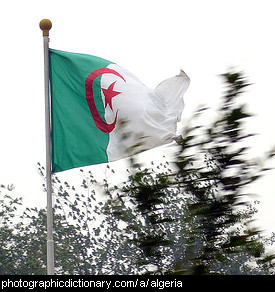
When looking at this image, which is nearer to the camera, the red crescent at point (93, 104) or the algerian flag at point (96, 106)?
the algerian flag at point (96, 106)

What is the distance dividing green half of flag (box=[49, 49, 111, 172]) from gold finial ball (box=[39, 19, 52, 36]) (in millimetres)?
264

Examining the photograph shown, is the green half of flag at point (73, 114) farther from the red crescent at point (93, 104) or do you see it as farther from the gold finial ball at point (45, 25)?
the gold finial ball at point (45, 25)

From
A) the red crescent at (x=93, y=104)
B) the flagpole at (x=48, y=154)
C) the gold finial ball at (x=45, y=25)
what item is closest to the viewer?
the flagpole at (x=48, y=154)

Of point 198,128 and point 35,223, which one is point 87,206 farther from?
point 198,128

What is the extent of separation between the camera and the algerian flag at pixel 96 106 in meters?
9.52

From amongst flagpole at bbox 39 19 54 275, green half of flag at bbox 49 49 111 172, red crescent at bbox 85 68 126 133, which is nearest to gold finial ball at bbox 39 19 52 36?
flagpole at bbox 39 19 54 275

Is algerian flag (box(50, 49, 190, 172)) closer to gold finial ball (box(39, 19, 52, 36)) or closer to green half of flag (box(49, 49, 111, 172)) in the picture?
green half of flag (box(49, 49, 111, 172))

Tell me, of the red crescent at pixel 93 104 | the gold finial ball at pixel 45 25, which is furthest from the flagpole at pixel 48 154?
the red crescent at pixel 93 104

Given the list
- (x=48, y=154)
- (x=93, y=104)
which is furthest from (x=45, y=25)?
(x=48, y=154)

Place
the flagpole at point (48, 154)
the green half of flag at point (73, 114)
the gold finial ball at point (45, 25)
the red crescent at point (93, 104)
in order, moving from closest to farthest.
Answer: the flagpole at point (48, 154) < the green half of flag at point (73, 114) < the red crescent at point (93, 104) < the gold finial ball at point (45, 25)

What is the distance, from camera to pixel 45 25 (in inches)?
399

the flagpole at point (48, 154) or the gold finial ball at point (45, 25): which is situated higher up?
the gold finial ball at point (45, 25)

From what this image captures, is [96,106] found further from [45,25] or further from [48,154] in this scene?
[45,25]
